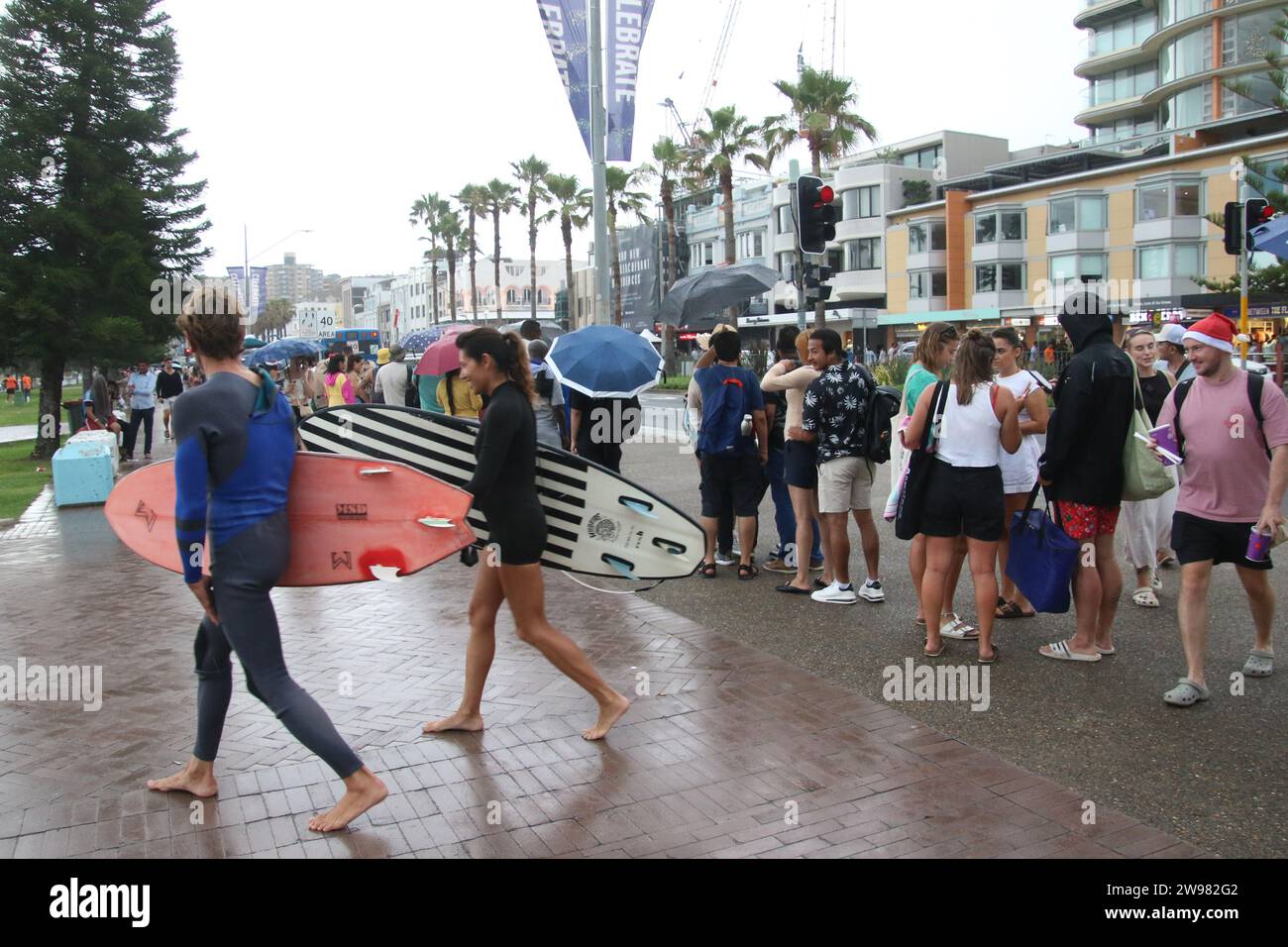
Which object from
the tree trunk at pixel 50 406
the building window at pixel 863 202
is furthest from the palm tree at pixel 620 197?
the tree trunk at pixel 50 406

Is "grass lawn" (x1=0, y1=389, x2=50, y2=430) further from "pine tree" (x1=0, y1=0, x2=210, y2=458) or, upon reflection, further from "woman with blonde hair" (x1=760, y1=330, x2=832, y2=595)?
"woman with blonde hair" (x1=760, y1=330, x2=832, y2=595)

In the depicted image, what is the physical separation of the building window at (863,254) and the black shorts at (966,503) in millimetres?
56818

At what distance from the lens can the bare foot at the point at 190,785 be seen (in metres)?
4.02

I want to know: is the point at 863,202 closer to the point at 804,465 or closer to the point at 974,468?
the point at 804,465

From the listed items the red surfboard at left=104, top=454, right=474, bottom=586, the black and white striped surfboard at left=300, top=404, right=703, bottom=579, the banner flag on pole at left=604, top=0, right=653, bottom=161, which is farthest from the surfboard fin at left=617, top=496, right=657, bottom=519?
the banner flag on pole at left=604, top=0, right=653, bottom=161

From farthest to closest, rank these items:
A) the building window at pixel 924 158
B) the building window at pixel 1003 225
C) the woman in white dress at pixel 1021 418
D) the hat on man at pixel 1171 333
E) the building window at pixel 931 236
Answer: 1. the building window at pixel 924 158
2. the building window at pixel 931 236
3. the building window at pixel 1003 225
4. the hat on man at pixel 1171 333
5. the woman in white dress at pixel 1021 418

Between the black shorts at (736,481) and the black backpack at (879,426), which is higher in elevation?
the black backpack at (879,426)

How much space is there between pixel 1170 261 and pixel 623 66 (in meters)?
40.0

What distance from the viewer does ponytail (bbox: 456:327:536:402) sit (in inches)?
164

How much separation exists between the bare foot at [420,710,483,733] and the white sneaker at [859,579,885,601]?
3.20 meters

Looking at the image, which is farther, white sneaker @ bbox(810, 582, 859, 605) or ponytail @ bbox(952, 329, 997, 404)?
white sneaker @ bbox(810, 582, 859, 605)

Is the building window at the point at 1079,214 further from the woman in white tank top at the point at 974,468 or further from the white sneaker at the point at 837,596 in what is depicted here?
the woman in white tank top at the point at 974,468

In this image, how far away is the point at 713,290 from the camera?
13797 mm

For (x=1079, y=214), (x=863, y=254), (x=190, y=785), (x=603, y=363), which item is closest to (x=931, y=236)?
(x=863, y=254)
